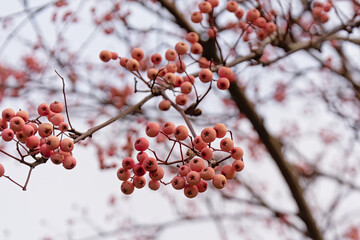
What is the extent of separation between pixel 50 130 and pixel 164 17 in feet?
14.0

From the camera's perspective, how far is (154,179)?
190 centimetres

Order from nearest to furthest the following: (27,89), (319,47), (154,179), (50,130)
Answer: (50,130), (154,179), (319,47), (27,89)

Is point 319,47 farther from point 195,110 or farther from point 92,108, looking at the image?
point 92,108

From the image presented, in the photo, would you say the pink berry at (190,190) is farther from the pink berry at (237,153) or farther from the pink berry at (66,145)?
the pink berry at (66,145)

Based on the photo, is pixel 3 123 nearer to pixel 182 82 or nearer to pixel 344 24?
pixel 182 82

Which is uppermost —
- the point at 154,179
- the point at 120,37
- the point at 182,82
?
the point at 120,37

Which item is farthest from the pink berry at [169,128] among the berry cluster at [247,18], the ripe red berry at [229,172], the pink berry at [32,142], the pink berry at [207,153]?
the berry cluster at [247,18]

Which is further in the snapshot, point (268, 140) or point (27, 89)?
point (27, 89)

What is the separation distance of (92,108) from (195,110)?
16.2 ft

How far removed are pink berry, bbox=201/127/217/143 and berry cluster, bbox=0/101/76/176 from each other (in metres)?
0.65

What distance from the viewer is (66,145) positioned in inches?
67.7

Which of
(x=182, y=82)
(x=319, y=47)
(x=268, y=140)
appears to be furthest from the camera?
(x=268, y=140)

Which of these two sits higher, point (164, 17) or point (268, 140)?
point (164, 17)

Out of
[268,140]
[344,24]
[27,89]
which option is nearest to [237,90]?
[268,140]
